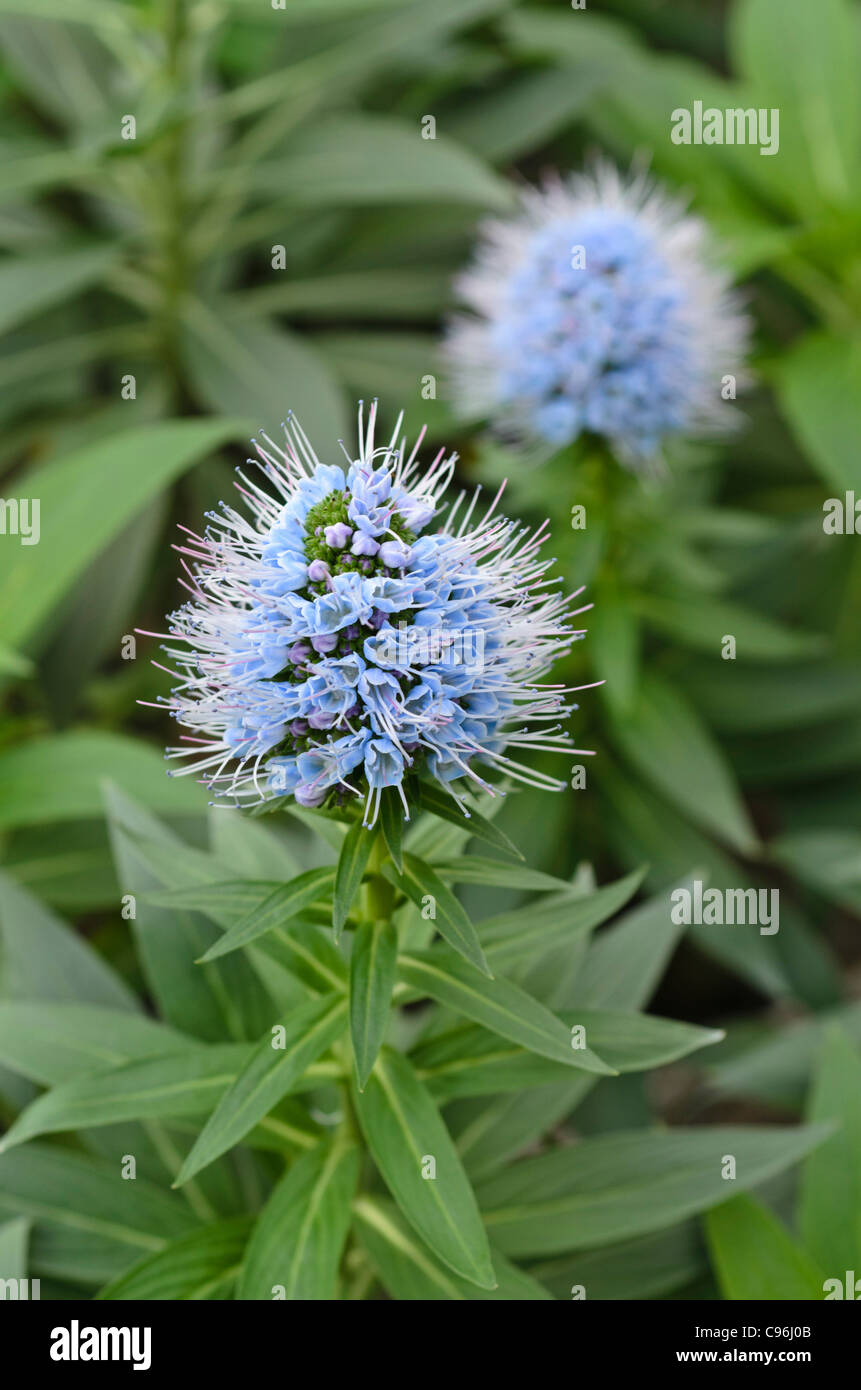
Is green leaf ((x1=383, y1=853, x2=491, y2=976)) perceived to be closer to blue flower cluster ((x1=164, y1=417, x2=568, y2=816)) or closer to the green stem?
blue flower cluster ((x1=164, y1=417, x2=568, y2=816))

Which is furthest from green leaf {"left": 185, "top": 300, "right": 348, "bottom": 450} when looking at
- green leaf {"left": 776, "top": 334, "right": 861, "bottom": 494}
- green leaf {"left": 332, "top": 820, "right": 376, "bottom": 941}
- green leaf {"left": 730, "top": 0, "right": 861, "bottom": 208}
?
green leaf {"left": 332, "top": 820, "right": 376, "bottom": 941}

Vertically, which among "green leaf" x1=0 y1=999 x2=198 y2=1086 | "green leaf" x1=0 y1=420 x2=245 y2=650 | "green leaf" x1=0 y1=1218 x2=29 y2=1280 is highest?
"green leaf" x1=0 y1=420 x2=245 y2=650

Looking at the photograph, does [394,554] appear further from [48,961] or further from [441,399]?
[441,399]

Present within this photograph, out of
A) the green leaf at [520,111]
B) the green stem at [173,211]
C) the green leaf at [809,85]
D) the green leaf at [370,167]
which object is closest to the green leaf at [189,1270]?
the green leaf at [370,167]

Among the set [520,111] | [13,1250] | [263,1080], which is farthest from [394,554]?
[520,111]
